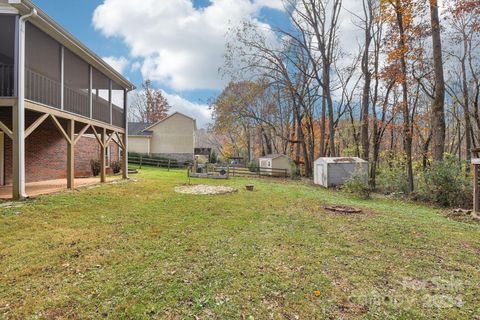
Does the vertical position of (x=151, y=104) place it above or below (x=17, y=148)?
above

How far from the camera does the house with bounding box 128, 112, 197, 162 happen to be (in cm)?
2872

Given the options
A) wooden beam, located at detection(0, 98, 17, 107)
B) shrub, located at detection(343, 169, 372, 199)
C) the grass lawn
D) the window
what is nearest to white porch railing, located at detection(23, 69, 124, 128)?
wooden beam, located at detection(0, 98, 17, 107)

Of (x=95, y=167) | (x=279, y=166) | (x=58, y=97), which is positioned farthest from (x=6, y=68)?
(x=279, y=166)

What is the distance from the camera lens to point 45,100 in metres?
8.09

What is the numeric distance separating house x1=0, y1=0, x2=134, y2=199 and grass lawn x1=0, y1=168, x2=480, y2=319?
2.74m

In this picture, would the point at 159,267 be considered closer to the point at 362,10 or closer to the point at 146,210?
the point at 146,210

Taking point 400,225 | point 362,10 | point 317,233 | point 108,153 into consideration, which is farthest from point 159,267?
point 362,10

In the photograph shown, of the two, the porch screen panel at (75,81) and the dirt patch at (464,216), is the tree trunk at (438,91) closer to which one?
the dirt patch at (464,216)

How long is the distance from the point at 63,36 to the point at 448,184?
1423 cm

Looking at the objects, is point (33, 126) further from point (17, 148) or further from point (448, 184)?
point (448, 184)

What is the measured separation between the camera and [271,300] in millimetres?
2885

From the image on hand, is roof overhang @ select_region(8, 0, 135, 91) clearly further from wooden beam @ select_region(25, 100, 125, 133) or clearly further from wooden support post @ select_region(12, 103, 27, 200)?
wooden support post @ select_region(12, 103, 27, 200)

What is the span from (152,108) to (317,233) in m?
41.5

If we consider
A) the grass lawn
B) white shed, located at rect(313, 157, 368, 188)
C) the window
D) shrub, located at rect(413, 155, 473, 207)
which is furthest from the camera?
the window
